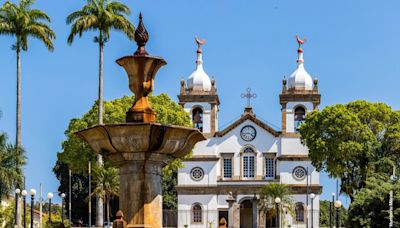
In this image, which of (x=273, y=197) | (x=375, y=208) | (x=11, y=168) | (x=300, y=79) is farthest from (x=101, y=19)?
(x=300, y=79)

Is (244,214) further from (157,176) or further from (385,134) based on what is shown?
(157,176)

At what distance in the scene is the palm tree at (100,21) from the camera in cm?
4838

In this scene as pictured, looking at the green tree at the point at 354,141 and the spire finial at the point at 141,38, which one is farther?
the green tree at the point at 354,141

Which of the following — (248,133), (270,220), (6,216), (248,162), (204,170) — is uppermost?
(248,133)

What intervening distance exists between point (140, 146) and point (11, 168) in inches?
1107

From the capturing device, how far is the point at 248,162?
78.9 meters

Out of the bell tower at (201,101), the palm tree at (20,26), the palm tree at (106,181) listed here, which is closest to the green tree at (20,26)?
the palm tree at (20,26)

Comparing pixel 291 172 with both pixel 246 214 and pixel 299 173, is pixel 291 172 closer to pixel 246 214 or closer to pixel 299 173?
pixel 299 173

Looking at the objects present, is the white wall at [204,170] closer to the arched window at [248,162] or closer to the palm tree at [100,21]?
the arched window at [248,162]

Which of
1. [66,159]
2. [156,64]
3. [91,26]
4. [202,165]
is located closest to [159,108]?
[66,159]

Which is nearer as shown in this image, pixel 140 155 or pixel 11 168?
pixel 140 155

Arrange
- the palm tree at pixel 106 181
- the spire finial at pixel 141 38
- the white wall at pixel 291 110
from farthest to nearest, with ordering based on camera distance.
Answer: the white wall at pixel 291 110 < the palm tree at pixel 106 181 < the spire finial at pixel 141 38

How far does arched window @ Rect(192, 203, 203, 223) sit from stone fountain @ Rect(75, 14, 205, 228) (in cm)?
5848

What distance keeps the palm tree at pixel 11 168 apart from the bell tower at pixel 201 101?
1317 inches
